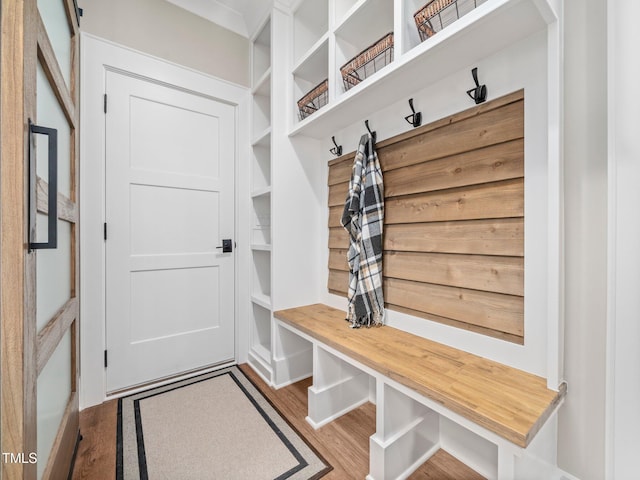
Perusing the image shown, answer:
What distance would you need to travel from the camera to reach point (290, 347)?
205 cm

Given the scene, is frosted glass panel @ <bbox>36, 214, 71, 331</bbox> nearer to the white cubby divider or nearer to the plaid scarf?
the plaid scarf

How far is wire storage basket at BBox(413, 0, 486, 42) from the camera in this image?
109 centimetres

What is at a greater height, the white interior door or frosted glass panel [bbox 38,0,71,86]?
frosted glass panel [bbox 38,0,71,86]

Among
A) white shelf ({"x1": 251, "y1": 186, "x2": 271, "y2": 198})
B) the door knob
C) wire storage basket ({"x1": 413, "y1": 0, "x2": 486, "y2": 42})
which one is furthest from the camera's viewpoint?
the door knob

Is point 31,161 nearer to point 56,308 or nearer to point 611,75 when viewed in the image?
point 56,308

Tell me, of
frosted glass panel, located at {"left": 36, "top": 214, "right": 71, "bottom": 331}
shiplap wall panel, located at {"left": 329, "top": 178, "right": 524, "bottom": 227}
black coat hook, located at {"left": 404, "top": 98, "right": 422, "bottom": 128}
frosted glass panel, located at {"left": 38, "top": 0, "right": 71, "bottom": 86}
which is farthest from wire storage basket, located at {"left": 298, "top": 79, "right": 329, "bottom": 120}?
frosted glass panel, located at {"left": 36, "top": 214, "right": 71, "bottom": 331}

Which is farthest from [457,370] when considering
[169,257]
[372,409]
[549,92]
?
[169,257]

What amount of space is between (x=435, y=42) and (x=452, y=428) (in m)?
1.66

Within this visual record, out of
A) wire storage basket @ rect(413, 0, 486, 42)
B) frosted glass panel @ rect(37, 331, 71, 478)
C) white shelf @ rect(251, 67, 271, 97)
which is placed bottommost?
frosted glass panel @ rect(37, 331, 71, 478)

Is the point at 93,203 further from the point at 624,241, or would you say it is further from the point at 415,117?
the point at 624,241

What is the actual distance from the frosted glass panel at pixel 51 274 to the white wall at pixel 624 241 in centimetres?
180

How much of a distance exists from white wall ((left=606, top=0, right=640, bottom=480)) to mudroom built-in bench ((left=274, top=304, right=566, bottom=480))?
0.56 feet

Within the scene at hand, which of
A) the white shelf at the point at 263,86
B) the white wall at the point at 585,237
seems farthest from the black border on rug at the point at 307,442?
the white shelf at the point at 263,86

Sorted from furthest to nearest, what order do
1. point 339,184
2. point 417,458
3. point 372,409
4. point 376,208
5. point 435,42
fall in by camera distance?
point 339,184 → point 372,409 → point 376,208 → point 417,458 → point 435,42
